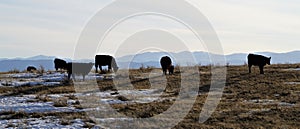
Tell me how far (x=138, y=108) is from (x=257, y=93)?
731 cm

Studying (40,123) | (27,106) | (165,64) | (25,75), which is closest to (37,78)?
(25,75)

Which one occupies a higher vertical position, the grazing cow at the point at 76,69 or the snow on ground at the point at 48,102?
the grazing cow at the point at 76,69

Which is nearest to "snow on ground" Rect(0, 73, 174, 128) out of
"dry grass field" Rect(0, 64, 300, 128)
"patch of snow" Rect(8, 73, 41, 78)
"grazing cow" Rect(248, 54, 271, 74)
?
"dry grass field" Rect(0, 64, 300, 128)

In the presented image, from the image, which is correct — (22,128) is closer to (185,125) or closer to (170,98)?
(185,125)

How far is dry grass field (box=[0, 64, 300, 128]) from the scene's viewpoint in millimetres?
17406

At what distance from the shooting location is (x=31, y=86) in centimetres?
2523

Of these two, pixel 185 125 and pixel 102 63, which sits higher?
pixel 102 63

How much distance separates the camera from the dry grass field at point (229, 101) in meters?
17.4

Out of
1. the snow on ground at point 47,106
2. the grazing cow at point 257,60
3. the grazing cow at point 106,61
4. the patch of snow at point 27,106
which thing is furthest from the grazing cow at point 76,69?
the grazing cow at point 257,60

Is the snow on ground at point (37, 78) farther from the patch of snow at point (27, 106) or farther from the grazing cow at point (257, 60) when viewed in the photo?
the grazing cow at point (257, 60)

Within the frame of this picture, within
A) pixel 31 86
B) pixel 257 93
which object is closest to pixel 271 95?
pixel 257 93

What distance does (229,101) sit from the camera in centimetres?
2152

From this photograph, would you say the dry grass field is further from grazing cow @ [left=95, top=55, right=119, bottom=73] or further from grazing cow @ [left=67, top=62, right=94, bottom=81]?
grazing cow @ [left=95, top=55, right=119, bottom=73]

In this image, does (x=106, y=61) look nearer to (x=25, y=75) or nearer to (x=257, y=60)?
(x=25, y=75)
